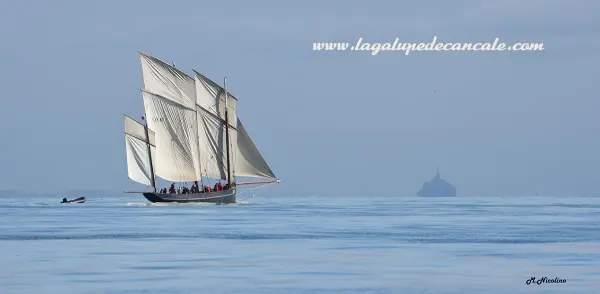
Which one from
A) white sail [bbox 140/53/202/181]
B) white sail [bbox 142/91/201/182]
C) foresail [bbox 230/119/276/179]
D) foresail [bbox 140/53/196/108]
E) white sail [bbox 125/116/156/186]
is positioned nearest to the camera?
foresail [bbox 230/119/276/179]

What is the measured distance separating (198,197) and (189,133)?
7.39 meters

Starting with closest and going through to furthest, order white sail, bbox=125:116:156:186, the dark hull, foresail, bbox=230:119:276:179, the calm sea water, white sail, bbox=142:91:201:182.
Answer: the calm sea water < foresail, bbox=230:119:276:179 < white sail, bbox=142:91:201:182 < the dark hull < white sail, bbox=125:116:156:186

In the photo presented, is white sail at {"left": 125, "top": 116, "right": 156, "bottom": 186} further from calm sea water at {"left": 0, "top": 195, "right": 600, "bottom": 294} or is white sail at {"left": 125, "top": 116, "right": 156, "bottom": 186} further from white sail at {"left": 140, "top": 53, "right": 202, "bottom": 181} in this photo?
calm sea water at {"left": 0, "top": 195, "right": 600, "bottom": 294}

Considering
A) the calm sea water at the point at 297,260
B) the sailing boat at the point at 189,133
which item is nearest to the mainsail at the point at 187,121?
the sailing boat at the point at 189,133

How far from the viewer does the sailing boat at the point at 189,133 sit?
148 meters

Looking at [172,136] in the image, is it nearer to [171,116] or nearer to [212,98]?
[171,116]

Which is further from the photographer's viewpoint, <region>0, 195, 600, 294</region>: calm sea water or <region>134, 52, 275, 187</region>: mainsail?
<region>134, 52, 275, 187</region>: mainsail

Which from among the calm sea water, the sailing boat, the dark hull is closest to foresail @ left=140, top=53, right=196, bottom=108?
the sailing boat

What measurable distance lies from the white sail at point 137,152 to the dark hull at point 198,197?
2445 mm

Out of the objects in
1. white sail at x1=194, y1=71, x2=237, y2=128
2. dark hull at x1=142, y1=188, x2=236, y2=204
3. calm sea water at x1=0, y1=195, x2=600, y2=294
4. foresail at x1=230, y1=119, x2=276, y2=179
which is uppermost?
white sail at x1=194, y1=71, x2=237, y2=128

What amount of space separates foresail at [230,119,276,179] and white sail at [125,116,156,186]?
456 inches

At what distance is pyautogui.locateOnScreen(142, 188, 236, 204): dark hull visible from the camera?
149500 mm

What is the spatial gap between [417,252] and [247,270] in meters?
12.1

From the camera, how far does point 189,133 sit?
150 m
